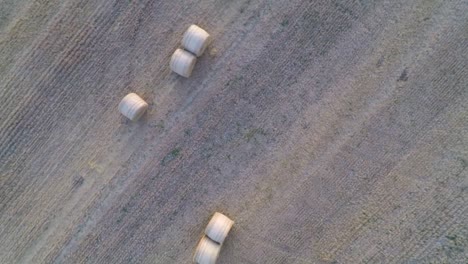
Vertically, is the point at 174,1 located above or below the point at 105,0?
above

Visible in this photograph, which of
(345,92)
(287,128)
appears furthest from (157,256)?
(345,92)

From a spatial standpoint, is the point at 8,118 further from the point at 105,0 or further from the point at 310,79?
the point at 310,79

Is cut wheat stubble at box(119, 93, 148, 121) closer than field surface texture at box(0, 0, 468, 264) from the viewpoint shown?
Answer: No

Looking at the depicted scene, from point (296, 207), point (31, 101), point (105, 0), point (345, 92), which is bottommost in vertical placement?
point (31, 101)

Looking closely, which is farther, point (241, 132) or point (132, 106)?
point (241, 132)

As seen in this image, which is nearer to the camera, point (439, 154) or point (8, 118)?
point (439, 154)

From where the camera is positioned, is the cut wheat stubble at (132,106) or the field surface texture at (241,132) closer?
the field surface texture at (241,132)

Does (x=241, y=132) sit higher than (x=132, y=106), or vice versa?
(x=241, y=132)
